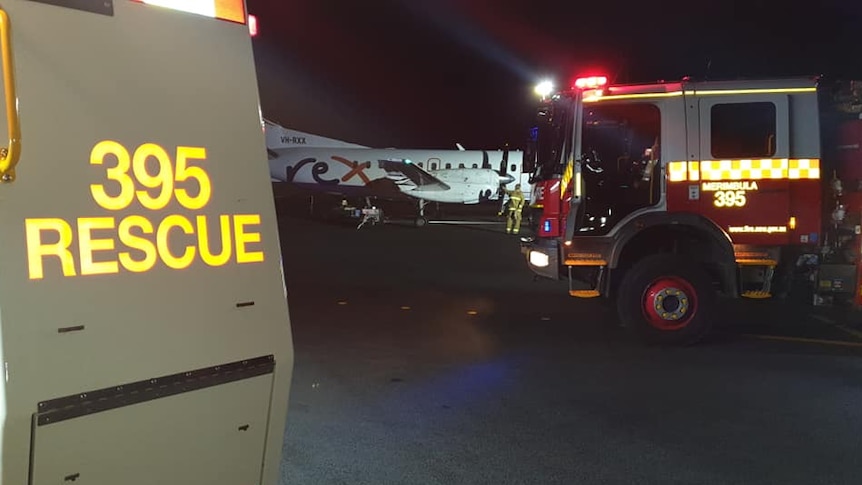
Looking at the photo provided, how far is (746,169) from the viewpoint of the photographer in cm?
740

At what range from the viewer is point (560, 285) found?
12.1 metres

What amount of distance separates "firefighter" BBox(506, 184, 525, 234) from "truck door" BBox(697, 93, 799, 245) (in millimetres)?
13222

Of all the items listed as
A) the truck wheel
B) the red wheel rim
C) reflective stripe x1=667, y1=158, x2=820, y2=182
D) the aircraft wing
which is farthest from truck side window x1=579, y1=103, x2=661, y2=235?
the aircraft wing

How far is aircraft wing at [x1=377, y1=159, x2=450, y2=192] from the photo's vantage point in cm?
2988

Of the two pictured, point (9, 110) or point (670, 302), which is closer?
point (9, 110)

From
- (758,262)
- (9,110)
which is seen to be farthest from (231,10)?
(758,262)

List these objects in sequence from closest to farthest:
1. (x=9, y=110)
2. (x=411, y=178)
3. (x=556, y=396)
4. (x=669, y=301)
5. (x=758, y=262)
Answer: (x=9, y=110) → (x=556, y=396) → (x=758, y=262) → (x=669, y=301) → (x=411, y=178)

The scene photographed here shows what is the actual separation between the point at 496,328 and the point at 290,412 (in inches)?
140

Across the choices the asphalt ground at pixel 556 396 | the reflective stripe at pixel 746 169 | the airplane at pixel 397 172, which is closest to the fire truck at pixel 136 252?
the asphalt ground at pixel 556 396

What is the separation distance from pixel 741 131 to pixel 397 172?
2351cm

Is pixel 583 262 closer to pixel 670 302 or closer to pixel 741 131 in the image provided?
pixel 670 302

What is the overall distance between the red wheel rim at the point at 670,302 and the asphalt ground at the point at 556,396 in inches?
12.3

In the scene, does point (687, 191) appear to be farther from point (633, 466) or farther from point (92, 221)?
point (92, 221)

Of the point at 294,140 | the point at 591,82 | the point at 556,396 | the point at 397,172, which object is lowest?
the point at 556,396
